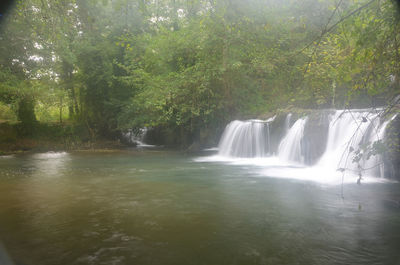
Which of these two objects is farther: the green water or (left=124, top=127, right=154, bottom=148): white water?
(left=124, top=127, right=154, bottom=148): white water

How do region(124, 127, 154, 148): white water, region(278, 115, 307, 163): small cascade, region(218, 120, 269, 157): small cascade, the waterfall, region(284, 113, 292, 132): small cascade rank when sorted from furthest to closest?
region(124, 127, 154, 148): white water
region(218, 120, 269, 157): small cascade
region(284, 113, 292, 132): small cascade
region(278, 115, 307, 163): small cascade
the waterfall

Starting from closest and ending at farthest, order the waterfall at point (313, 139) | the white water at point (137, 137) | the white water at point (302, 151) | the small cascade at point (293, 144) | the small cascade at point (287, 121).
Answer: the white water at point (302, 151), the waterfall at point (313, 139), the small cascade at point (293, 144), the small cascade at point (287, 121), the white water at point (137, 137)

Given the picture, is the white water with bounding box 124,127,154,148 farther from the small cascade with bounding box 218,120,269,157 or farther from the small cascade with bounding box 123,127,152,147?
the small cascade with bounding box 218,120,269,157

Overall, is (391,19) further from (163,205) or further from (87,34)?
(87,34)

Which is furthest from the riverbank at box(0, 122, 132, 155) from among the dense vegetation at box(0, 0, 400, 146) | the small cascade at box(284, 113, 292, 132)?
the small cascade at box(284, 113, 292, 132)

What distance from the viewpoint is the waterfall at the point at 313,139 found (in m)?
10.0

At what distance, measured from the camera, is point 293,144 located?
14.5 meters

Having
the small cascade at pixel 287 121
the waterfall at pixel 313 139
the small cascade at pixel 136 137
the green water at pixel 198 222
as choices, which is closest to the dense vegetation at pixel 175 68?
the small cascade at pixel 287 121

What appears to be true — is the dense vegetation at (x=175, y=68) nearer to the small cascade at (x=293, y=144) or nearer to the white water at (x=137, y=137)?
the small cascade at (x=293, y=144)

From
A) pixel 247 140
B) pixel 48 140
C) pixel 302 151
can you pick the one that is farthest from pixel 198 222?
pixel 48 140

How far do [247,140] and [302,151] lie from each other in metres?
4.47

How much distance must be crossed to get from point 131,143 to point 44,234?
70.9 feet

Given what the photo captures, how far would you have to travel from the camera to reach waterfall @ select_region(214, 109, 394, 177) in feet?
32.9

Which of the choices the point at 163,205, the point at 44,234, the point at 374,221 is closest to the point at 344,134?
the point at 374,221
